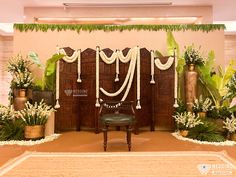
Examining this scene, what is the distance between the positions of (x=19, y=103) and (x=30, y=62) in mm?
1136

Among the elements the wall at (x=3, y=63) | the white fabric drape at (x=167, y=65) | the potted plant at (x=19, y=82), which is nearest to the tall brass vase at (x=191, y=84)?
the white fabric drape at (x=167, y=65)

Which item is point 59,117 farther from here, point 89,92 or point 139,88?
point 139,88

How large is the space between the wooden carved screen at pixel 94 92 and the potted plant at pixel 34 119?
70 centimetres

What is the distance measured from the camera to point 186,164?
3.00 m

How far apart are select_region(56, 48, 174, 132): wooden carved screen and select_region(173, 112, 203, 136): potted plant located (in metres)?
0.50

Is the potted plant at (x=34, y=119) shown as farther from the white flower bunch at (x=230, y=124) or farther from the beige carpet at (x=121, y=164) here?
the white flower bunch at (x=230, y=124)

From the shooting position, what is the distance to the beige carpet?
8.91 feet

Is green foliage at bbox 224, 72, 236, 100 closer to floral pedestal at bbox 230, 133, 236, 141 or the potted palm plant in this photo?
the potted palm plant

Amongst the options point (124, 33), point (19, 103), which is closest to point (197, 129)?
point (124, 33)

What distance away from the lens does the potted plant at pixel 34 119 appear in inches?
163

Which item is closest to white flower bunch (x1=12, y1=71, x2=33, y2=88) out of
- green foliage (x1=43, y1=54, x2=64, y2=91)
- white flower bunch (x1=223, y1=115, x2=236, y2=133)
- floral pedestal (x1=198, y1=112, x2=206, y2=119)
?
green foliage (x1=43, y1=54, x2=64, y2=91)

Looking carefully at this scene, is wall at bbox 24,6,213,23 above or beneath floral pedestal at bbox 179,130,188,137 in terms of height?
above

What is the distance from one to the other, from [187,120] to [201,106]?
17.7 inches

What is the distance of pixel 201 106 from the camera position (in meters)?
4.52
